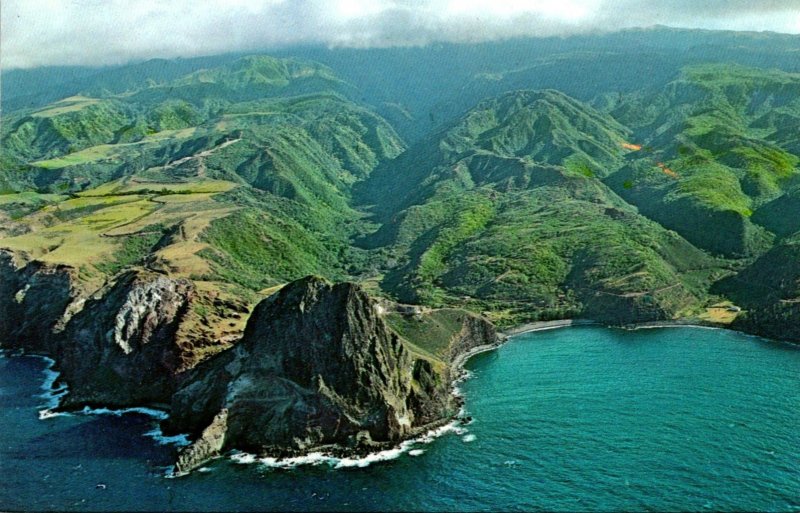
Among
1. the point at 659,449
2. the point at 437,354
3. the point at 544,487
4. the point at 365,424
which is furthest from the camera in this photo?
the point at 437,354

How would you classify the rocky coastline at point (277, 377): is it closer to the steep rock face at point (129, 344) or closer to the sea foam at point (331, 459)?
the steep rock face at point (129, 344)

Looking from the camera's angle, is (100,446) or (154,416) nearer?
(100,446)

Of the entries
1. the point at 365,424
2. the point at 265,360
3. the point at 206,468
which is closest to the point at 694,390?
the point at 365,424

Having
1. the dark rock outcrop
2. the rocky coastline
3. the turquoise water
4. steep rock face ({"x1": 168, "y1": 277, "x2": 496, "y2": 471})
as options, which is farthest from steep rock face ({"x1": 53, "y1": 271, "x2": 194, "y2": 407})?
steep rock face ({"x1": 168, "y1": 277, "x2": 496, "y2": 471})

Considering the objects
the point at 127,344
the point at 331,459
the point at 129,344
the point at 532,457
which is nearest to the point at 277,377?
the point at 331,459

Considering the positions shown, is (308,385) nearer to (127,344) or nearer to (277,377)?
(277,377)

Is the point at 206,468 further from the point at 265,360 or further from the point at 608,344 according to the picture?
the point at 608,344

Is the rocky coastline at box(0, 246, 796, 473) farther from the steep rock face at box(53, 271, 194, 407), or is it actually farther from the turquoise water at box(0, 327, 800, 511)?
the turquoise water at box(0, 327, 800, 511)
